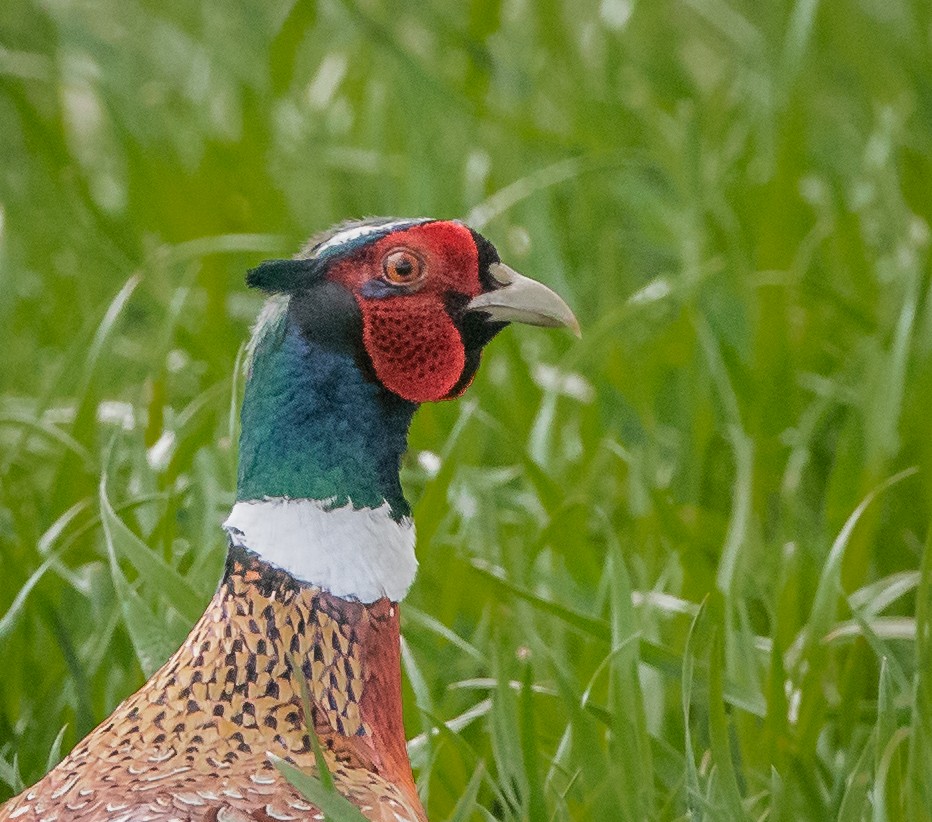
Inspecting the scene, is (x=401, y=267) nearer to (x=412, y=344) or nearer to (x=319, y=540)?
(x=412, y=344)

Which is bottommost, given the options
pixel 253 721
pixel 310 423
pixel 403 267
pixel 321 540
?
pixel 253 721

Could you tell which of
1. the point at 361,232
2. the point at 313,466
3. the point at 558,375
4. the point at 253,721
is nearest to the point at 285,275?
the point at 361,232

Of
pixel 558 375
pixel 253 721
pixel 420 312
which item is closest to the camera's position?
pixel 253 721

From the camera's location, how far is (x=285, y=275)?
1793 millimetres

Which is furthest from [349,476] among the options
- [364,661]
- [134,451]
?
[134,451]

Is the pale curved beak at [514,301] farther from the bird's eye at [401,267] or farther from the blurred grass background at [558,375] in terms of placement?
the blurred grass background at [558,375]

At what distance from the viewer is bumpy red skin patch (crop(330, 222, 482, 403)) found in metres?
1.79

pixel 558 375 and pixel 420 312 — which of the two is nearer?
pixel 420 312

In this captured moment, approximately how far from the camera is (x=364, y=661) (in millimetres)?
1775

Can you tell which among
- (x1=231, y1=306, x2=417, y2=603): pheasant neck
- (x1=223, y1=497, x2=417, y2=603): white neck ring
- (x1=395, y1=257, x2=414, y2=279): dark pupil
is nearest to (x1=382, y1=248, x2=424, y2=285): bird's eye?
(x1=395, y1=257, x2=414, y2=279): dark pupil

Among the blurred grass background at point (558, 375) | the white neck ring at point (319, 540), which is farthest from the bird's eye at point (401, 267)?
the blurred grass background at point (558, 375)

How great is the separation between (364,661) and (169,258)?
69.2 inches

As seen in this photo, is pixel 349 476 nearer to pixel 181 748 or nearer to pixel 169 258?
pixel 181 748

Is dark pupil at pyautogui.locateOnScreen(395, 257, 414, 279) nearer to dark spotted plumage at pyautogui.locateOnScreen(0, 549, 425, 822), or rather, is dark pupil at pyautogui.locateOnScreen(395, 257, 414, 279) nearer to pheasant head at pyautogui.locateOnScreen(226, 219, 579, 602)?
pheasant head at pyautogui.locateOnScreen(226, 219, 579, 602)
